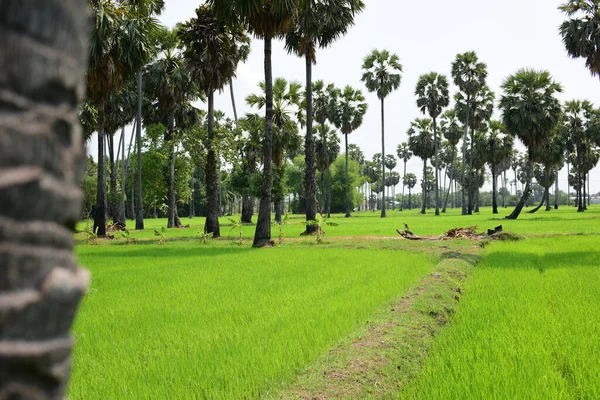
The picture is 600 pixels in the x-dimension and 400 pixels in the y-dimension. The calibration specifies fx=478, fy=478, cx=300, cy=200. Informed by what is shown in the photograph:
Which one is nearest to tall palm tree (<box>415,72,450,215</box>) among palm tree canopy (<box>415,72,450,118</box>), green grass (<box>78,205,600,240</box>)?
palm tree canopy (<box>415,72,450,118</box>)

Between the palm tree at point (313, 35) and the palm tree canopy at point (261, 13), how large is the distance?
5153 millimetres

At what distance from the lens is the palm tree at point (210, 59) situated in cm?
2453

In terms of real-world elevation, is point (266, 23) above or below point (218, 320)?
above

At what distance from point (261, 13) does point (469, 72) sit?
4150 centimetres

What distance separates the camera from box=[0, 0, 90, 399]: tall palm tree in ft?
2.82

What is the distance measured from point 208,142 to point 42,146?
79.6 ft

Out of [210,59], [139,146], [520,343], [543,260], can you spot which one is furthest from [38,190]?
[139,146]

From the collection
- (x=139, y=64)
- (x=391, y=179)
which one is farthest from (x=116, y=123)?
(x=391, y=179)

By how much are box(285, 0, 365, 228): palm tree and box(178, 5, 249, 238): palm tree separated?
2.98 m

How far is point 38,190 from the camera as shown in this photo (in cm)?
88

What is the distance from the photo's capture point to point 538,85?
1599 inches

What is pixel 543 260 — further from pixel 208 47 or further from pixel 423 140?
pixel 423 140

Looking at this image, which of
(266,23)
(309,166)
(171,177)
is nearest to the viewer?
(266,23)

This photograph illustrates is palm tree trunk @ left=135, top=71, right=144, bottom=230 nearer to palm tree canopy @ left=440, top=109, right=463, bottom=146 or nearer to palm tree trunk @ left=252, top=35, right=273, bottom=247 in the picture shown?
palm tree trunk @ left=252, top=35, right=273, bottom=247
